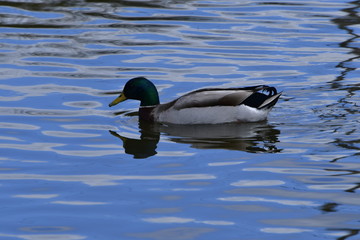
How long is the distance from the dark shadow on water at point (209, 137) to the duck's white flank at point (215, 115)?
73 mm

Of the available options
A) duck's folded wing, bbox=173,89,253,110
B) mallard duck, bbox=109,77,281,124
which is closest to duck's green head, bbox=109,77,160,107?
mallard duck, bbox=109,77,281,124

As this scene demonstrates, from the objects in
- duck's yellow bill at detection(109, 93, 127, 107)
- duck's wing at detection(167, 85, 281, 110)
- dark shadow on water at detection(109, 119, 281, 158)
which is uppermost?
duck's wing at detection(167, 85, 281, 110)

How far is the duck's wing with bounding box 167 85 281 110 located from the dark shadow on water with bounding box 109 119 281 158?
0.24 metres

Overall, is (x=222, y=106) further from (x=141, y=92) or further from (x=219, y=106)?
(x=141, y=92)

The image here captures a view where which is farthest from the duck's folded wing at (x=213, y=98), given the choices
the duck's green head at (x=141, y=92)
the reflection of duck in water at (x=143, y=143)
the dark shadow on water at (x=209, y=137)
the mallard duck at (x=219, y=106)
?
the duck's green head at (x=141, y=92)

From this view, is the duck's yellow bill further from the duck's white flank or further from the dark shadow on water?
the duck's white flank

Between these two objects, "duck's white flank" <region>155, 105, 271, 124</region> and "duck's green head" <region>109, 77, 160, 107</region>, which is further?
"duck's green head" <region>109, 77, 160, 107</region>

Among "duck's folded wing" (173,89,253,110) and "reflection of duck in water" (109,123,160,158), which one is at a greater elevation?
"duck's folded wing" (173,89,253,110)

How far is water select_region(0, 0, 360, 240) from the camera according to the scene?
836 cm

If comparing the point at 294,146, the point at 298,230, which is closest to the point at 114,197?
the point at 298,230

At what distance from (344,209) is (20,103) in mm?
5706

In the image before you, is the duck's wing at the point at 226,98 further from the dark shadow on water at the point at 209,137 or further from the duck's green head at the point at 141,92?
the duck's green head at the point at 141,92

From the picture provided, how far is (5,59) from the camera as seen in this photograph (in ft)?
51.3

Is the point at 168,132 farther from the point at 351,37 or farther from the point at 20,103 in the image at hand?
the point at 351,37
